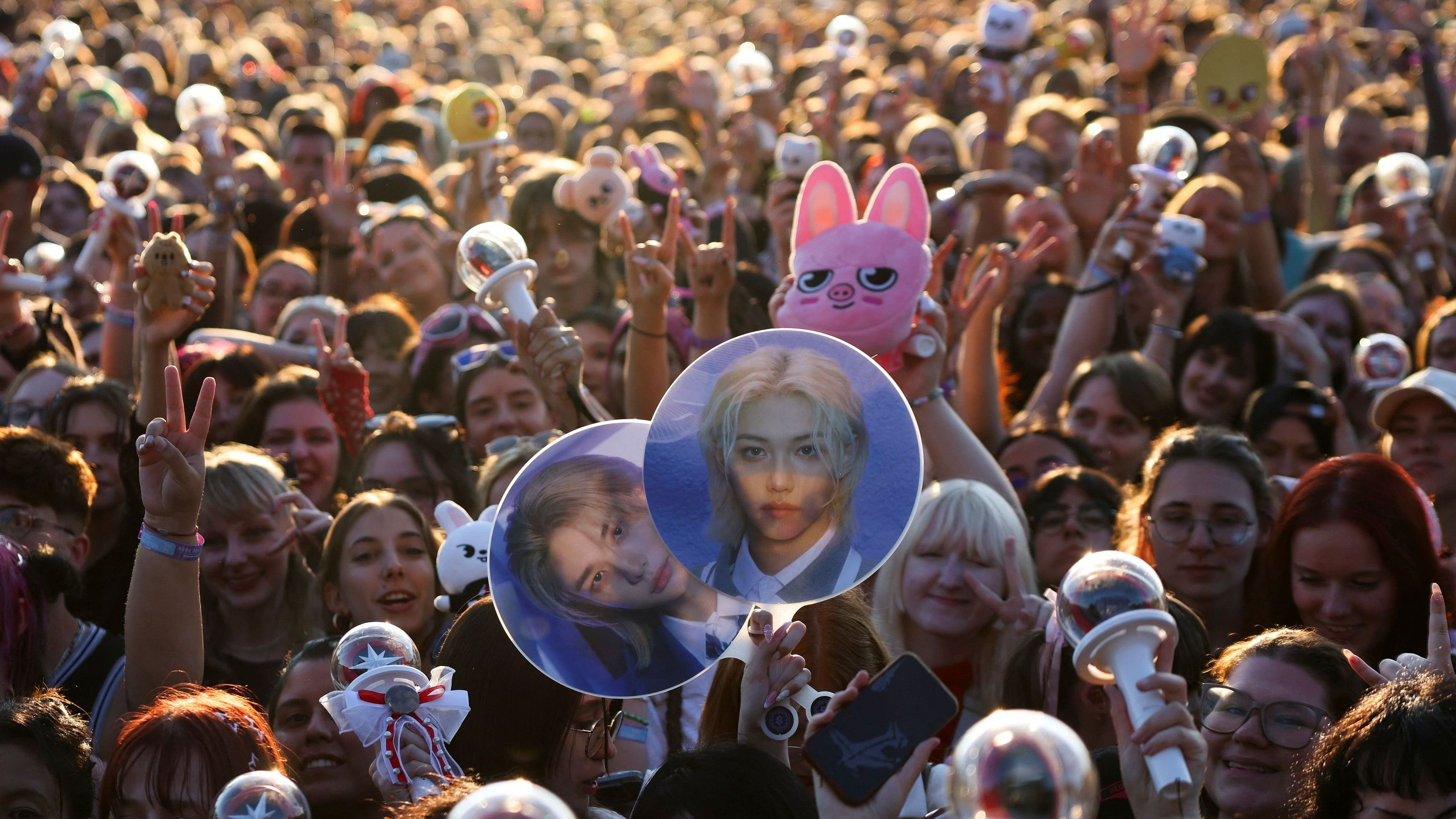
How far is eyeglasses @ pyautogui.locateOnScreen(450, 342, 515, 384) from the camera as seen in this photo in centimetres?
533

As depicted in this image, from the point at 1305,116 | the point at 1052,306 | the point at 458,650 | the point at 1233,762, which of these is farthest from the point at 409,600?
the point at 1305,116

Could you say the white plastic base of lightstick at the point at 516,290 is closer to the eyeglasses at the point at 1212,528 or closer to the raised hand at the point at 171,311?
the raised hand at the point at 171,311

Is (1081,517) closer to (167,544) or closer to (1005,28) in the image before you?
(167,544)

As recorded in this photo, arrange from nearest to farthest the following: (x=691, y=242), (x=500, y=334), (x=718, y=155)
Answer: (x=691, y=242)
(x=500, y=334)
(x=718, y=155)

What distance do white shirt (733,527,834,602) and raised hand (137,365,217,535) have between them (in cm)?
118

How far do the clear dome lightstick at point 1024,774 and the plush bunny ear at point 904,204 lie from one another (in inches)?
85.1

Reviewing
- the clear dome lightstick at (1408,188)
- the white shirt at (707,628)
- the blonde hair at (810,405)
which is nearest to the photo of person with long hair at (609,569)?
the white shirt at (707,628)

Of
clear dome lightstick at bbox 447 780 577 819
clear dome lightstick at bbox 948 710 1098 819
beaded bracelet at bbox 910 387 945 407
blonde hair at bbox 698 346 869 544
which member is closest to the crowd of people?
beaded bracelet at bbox 910 387 945 407

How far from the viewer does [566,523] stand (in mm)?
2957

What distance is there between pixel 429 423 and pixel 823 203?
1.67 meters

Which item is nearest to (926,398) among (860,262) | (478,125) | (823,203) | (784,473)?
(860,262)

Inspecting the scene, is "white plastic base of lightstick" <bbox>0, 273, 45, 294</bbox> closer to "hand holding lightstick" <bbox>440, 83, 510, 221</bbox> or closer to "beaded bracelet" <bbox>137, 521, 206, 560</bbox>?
"hand holding lightstick" <bbox>440, 83, 510, 221</bbox>

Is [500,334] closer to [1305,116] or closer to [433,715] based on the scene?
[433,715]

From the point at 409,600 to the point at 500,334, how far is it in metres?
1.99
